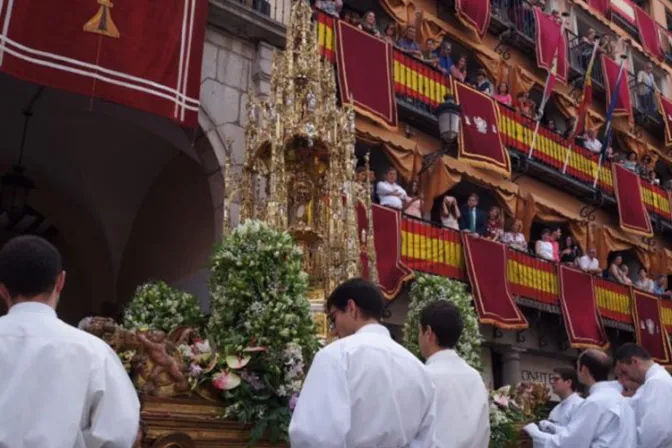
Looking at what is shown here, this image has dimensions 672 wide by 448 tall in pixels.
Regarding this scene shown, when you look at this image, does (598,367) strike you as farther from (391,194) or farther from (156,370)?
(391,194)

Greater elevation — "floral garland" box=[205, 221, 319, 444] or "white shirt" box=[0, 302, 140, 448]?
"floral garland" box=[205, 221, 319, 444]

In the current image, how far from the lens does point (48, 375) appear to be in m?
2.34

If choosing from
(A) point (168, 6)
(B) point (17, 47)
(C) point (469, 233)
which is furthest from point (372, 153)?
(B) point (17, 47)

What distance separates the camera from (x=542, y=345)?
1500cm

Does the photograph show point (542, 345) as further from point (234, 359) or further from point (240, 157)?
point (234, 359)

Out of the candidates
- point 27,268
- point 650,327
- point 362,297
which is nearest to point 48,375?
point 27,268

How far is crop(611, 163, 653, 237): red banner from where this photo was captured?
57.3 ft

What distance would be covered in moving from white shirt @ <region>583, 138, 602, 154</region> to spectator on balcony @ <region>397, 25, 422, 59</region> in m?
6.44

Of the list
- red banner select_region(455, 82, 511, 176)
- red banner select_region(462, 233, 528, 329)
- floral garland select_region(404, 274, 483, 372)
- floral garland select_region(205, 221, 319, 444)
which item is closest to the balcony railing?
red banner select_region(462, 233, 528, 329)

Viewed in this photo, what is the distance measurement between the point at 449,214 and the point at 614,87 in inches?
353

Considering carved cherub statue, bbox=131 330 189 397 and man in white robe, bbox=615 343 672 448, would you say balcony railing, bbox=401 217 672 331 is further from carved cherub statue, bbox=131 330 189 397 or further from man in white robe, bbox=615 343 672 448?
carved cherub statue, bbox=131 330 189 397

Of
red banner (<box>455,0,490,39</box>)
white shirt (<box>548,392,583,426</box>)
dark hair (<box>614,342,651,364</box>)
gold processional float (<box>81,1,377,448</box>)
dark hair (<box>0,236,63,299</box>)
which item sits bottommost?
white shirt (<box>548,392,583,426</box>)

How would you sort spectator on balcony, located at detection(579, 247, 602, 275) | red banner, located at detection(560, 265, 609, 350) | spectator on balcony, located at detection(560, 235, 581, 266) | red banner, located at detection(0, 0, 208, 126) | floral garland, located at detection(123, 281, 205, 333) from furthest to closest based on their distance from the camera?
spectator on balcony, located at detection(560, 235, 581, 266) → spectator on balcony, located at detection(579, 247, 602, 275) → red banner, located at detection(560, 265, 609, 350) → red banner, located at detection(0, 0, 208, 126) → floral garland, located at detection(123, 281, 205, 333)

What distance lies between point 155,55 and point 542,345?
10.7m
